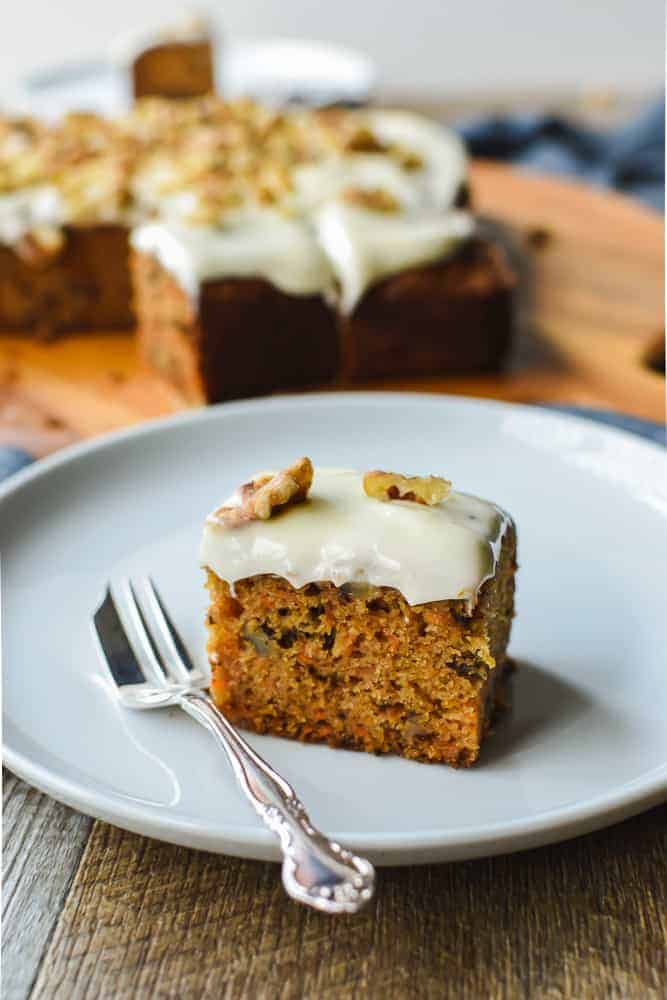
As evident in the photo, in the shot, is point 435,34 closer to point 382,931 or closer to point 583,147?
point 583,147

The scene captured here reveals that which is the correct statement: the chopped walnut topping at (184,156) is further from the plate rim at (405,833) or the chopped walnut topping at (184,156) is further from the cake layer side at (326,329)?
the plate rim at (405,833)

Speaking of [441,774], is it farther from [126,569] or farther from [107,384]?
[107,384]

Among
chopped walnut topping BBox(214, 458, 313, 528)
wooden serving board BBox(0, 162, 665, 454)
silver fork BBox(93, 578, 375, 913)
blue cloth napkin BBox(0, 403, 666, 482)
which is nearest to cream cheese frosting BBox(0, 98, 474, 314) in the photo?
wooden serving board BBox(0, 162, 665, 454)

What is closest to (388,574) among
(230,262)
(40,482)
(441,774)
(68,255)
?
(441,774)

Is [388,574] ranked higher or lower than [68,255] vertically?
higher

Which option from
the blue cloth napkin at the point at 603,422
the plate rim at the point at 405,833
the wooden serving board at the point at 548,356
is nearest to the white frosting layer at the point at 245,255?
the wooden serving board at the point at 548,356

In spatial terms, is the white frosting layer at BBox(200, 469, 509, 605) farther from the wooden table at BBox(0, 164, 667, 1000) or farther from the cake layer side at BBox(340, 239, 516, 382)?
the cake layer side at BBox(340, 239, 516, 382)

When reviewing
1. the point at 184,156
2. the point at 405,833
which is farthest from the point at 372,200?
the point at 405,833
